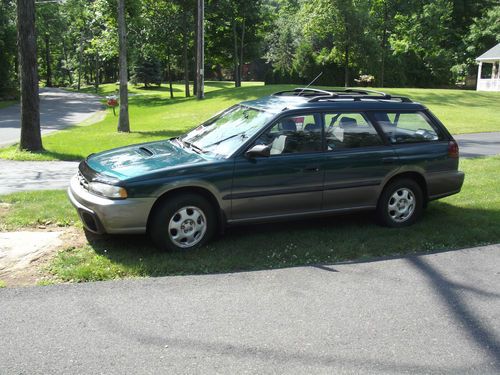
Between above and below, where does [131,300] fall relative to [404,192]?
below

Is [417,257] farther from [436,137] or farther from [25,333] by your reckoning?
[25,333]

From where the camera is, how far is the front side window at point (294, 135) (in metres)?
6.03

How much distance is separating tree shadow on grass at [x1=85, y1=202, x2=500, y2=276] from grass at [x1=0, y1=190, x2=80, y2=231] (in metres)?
1.10

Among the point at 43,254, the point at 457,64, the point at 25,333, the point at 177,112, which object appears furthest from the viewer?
the point at 457,64

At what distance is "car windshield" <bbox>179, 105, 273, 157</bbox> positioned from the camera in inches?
237

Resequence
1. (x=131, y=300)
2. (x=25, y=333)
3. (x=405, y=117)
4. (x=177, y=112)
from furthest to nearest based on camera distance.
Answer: (x=177, y=112)
(x=405, y=117)
(x=131, y=300)
(x=25, y=333)

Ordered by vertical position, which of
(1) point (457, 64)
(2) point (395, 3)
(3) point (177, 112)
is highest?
(2) point (395, 3)

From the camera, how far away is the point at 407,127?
22.5 feet

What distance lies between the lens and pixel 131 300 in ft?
14.7

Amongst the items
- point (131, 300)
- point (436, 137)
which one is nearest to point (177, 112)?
point (436, 137)

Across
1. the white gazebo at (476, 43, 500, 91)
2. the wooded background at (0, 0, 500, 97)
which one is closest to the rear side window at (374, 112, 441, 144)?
the wooded background at (0, 0, 500, 97)

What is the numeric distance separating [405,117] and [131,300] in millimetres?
4249

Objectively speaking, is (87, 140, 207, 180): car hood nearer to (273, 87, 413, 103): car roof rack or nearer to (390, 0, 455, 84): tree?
(273, 87, 413, 103): car roof rack

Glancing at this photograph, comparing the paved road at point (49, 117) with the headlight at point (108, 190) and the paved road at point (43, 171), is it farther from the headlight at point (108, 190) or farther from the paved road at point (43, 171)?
the headlight at point (108, 190)
